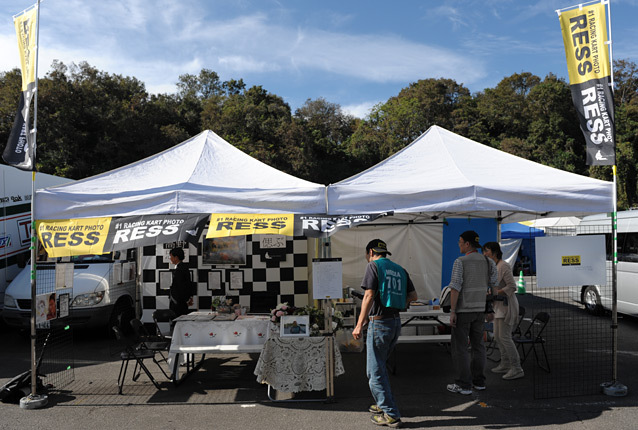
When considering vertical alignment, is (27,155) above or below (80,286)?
above

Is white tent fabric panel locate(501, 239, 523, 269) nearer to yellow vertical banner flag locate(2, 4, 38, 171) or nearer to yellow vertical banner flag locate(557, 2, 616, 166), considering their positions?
yellow vertical banner flag locate(557, 2, 616, 166)

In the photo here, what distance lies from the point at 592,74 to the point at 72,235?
583 cm

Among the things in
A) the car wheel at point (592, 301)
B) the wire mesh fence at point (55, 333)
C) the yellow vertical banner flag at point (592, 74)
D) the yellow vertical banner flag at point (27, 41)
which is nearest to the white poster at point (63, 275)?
the wire mesh fence at point (55, 333)

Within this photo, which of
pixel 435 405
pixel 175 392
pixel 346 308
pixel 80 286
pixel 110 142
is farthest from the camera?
pixel 110 142

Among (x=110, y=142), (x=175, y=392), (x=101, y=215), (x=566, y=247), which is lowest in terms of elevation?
(x=175, y=392)

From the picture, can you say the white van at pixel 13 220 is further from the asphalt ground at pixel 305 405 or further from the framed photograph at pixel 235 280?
the framed photograph at pixel 235 280

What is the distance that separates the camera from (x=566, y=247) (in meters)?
5.25

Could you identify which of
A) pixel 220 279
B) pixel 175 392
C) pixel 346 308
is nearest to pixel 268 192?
pixel 175 392

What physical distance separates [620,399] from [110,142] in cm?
2564

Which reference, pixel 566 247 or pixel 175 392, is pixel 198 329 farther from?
pixel 566 247

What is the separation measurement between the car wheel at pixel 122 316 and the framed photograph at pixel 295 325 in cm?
466

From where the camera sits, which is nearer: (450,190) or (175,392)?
(450,190)

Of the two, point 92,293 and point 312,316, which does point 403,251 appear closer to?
point 312,316

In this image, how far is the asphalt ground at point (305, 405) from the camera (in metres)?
4.53
